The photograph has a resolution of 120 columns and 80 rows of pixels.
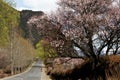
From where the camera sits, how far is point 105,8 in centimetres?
1973

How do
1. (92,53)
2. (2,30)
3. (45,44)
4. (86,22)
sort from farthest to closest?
(2,30) < (45,44) < (92,53) < (86,22)

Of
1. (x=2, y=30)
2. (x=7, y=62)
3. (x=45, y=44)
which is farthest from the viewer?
(x=7, y=62)

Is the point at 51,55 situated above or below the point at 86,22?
below

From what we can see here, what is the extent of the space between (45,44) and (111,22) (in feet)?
15.1

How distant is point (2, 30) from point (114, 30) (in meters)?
32.7

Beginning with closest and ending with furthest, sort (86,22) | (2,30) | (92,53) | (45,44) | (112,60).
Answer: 1. (112,60)
2. (86,22)
3. (92,53)
4. (45,44)
5. (2,30)

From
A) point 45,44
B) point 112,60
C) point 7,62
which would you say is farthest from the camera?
point 7,62

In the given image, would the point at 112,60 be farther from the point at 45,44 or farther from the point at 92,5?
the point at 45,44

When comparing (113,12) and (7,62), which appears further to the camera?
(7,62)

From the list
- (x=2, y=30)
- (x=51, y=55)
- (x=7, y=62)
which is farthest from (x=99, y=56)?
(x=7, y=62)

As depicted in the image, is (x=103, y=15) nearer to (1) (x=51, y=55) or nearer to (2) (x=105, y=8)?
(2) (x=105, y=8)

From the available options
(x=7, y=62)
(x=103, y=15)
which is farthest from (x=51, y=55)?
(x=7, y=62)

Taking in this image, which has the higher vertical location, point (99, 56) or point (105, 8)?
point (105, 8)

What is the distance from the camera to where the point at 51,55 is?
2194cm
